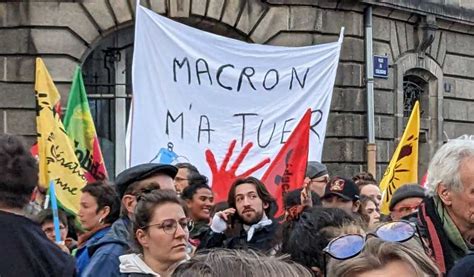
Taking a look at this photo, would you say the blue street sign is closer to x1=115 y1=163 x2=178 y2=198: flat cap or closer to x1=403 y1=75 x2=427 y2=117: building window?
x1=403 y1=75 x2=427 y2=117: building window

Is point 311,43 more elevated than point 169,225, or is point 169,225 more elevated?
point 311,43

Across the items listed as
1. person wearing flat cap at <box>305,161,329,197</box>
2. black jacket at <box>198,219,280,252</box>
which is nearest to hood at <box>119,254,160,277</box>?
black jacket at <box>198,219,280,252</box>

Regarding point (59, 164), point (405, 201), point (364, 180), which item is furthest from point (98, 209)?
point (364, 180)

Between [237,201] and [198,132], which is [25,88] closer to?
[198,132]

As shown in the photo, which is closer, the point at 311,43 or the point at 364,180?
the point at 364,180

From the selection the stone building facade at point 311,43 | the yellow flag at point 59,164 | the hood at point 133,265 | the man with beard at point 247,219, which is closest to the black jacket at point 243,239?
the man with beard at point 247,219

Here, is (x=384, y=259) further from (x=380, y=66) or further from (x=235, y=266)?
(x=380, y=66)

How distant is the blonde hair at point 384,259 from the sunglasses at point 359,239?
0.02 metres

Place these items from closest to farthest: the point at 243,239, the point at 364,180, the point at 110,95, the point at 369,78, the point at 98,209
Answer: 1. the point at 98,209
2. the point at 243,239
3. the point at 364,180
4. the point at 110,95
5. the point at 369,78

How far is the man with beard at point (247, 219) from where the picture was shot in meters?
5.83

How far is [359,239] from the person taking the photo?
8.54 ft

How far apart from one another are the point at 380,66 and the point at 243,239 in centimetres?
1055

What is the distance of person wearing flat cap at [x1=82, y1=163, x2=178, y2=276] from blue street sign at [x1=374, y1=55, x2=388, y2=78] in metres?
11.4

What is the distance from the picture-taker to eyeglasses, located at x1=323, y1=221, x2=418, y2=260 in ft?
8.41
